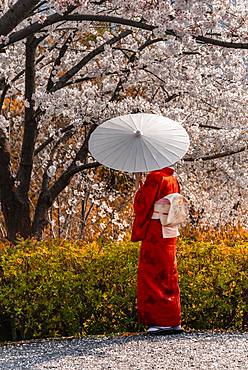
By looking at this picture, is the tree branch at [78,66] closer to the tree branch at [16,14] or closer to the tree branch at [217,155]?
the tree branch at [217,155]

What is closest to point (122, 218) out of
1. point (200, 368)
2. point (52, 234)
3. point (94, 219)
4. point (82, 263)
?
point (94, 219)

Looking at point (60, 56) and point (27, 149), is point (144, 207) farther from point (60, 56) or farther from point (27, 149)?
point (60, 56)

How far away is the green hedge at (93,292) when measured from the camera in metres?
6.77

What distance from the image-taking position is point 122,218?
13.3m

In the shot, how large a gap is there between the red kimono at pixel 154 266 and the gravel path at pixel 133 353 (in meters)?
0.20

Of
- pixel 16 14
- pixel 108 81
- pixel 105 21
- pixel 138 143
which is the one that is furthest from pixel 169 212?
pixel 108 81

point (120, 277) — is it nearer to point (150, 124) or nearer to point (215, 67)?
point (150, 124)

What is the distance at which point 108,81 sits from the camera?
10.6 meters

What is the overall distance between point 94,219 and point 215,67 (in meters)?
3.42

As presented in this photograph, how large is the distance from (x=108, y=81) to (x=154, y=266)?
4.66 m

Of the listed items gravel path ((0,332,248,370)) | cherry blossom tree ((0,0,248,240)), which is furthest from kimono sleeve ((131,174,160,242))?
cherry blossom tree ((0,0,248,240))

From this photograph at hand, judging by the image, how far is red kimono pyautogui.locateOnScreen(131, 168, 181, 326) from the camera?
255 inches

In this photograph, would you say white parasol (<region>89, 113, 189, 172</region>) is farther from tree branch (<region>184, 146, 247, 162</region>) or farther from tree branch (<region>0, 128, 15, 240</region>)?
tree branch (<region>184, 146, 247, 162</region>)

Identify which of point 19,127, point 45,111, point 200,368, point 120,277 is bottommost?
point 200,368
